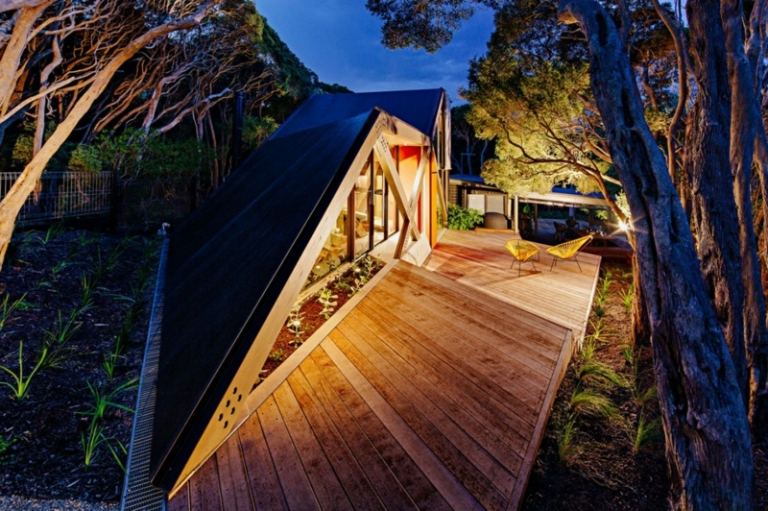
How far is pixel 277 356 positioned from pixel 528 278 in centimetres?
557

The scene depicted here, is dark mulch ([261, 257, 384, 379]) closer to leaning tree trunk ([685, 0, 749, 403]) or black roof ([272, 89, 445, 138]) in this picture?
leaning tree trunk ([685, 0, 749, 403])

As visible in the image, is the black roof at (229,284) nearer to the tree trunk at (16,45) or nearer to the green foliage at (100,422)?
the green foliage at (100,422)

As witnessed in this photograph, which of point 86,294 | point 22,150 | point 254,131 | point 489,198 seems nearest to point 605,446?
point 86,294

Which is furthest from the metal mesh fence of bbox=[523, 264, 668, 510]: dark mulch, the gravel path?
bbox=[523, 264, 668, 510]: dark mulch

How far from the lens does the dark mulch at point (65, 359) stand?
2.27m

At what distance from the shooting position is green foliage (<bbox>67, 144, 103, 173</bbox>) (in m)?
8.83

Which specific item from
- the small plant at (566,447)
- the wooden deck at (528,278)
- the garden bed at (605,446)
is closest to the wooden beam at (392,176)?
the wooden deck at (528,278)

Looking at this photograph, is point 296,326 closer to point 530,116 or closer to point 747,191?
point 747,191

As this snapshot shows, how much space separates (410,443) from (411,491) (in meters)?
0.37

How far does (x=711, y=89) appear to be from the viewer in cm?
279

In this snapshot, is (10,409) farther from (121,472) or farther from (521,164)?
(521,164)

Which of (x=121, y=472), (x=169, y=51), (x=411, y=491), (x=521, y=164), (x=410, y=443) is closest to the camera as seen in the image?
(x=411, y=491)

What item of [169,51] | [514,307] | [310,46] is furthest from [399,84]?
[514,307]

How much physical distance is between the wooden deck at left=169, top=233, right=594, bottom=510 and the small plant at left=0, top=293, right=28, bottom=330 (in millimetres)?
3024
